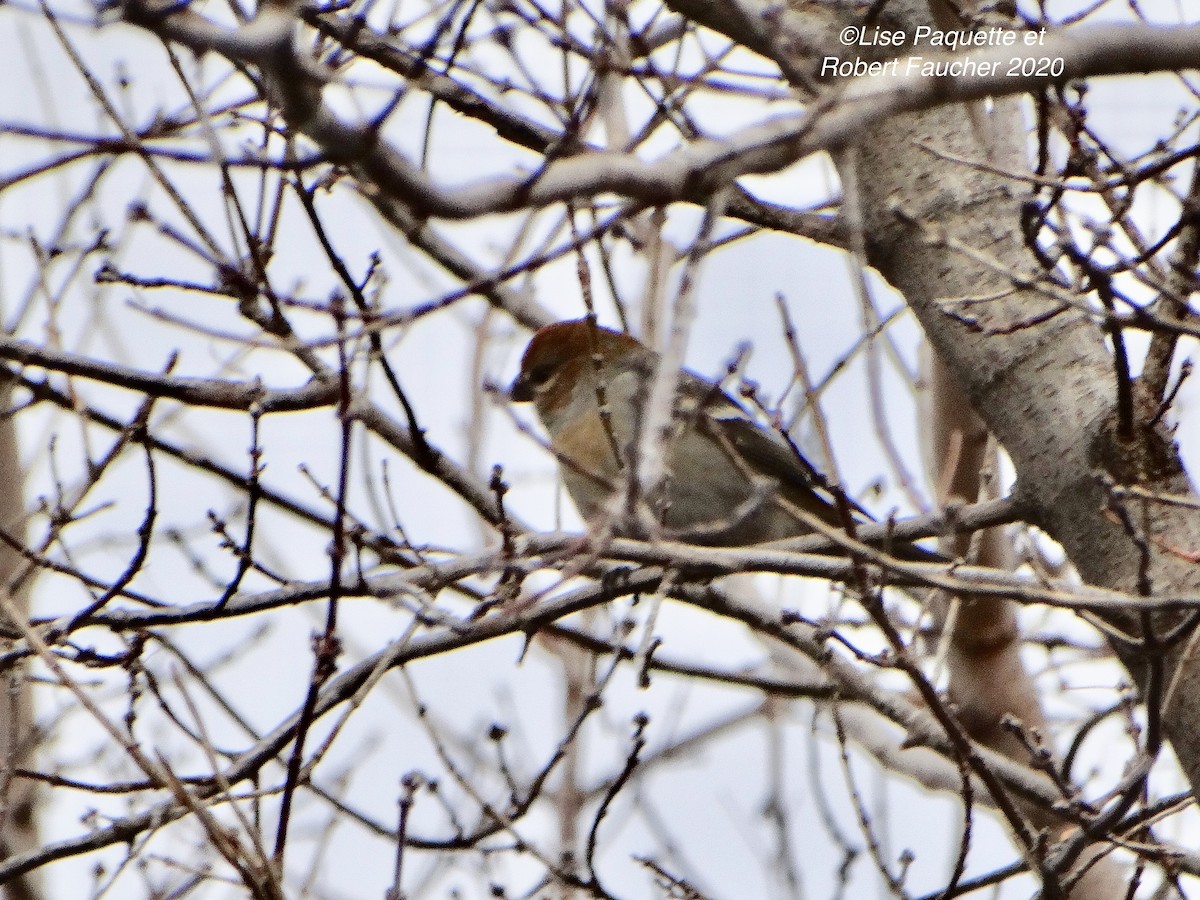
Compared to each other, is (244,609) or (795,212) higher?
(795,212)

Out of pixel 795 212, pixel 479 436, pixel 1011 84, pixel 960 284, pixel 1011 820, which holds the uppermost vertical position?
pixel 479 436

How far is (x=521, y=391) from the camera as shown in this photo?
7457 millimetres

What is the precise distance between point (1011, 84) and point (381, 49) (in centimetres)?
280

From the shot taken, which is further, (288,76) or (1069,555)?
(1069,555)

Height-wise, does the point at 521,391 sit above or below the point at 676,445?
above

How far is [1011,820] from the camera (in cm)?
380

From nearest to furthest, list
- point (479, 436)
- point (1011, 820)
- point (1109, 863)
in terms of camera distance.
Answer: point (1011, 820), point (1109, 863), point (479, 436)

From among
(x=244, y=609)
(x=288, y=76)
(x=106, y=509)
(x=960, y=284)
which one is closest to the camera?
(x=288, y=76)

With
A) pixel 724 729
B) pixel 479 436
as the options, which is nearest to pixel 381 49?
pixel 479 436

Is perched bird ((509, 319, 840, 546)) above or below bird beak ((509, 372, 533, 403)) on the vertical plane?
below

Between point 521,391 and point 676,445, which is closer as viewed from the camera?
point 676,445

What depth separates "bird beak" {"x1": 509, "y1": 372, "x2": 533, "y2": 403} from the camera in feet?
24.3

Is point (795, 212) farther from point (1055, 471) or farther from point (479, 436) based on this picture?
point (479, 436)

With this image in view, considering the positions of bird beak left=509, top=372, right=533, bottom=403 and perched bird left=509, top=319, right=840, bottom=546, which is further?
bird beak left=509, top=372, right=533, bottom=403
